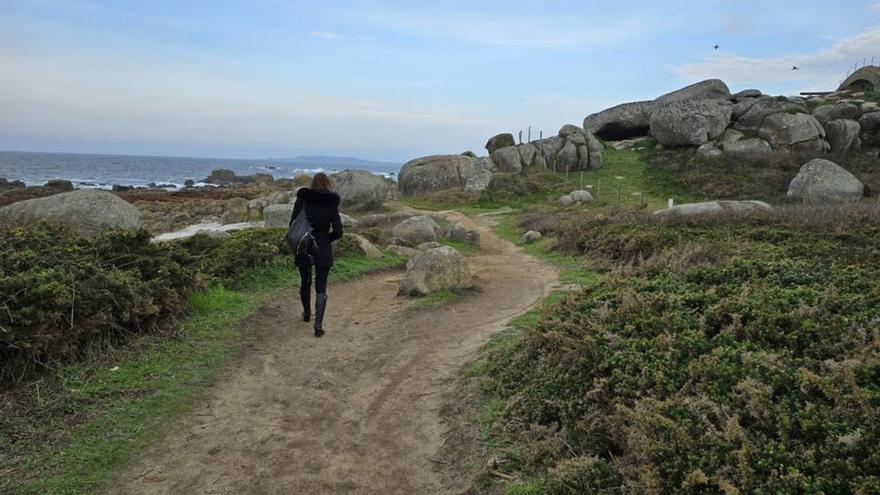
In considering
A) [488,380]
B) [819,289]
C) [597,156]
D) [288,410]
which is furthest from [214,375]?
[597,156]

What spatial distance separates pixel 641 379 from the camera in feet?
13.3

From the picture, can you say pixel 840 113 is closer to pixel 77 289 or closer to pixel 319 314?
pixel 319 314

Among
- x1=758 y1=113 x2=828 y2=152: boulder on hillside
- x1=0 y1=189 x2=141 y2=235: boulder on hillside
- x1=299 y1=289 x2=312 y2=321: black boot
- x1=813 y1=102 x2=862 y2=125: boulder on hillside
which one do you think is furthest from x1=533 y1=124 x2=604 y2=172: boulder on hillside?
x1=299 y1=289 x2=312 y2=321: black boot

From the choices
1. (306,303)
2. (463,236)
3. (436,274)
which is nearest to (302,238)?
(306,303)

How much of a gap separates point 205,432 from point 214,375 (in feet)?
4.41

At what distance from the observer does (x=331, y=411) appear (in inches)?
217

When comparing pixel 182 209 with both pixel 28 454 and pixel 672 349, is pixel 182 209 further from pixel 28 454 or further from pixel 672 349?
pixel 672 349

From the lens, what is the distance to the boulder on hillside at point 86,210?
1338 cm

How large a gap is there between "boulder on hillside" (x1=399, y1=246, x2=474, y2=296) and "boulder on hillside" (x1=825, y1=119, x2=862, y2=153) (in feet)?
104

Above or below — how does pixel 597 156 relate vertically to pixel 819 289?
above

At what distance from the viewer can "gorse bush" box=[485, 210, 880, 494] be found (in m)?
2.93

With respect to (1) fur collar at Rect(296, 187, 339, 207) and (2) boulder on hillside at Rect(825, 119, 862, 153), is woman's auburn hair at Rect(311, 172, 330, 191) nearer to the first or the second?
(1) fur collar at Rect(296, 187, 339, 207)

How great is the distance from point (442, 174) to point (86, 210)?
72.5ft

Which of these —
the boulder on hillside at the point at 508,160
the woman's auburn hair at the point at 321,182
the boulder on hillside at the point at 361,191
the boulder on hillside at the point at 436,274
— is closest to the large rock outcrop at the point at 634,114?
the boulder on hillside at the point at 508,160
